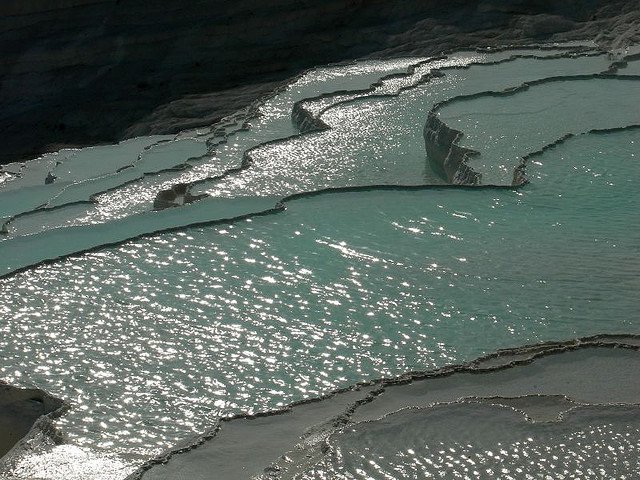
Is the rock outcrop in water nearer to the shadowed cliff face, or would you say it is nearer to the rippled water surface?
the rippled water surface

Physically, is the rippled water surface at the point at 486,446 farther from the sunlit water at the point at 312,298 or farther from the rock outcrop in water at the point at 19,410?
the rock outcrop in water at the point at 19,410

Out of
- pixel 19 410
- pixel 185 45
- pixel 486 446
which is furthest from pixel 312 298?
pixel 185 45

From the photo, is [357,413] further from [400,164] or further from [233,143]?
[233,143]

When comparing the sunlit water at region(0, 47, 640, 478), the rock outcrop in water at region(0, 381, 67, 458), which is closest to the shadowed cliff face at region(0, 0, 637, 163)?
the sunlit water at region(0, 47, 640, 478)

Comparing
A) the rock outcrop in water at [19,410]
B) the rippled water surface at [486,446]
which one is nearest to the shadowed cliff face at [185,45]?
the rock outcrop in water at [19,410]

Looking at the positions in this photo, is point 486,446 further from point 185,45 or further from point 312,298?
point 185,45

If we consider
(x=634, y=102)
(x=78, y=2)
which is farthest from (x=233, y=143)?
(x=78, y=2)
